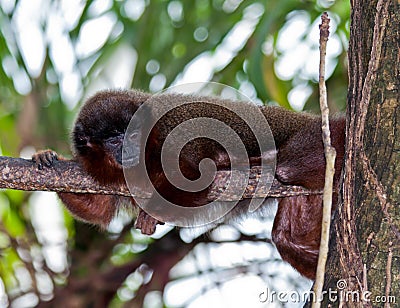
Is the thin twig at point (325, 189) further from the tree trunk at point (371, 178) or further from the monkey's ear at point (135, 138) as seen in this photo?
the monkey's ear at point (135, 138)

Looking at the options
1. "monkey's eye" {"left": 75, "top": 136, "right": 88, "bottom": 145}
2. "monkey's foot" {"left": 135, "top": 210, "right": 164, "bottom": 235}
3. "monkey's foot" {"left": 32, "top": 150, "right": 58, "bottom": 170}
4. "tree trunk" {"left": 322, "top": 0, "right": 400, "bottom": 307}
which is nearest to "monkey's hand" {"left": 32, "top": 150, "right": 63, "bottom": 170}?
"monkey's foot" {"left": 32, "top": 150, "right": 58, "bottom": 170}

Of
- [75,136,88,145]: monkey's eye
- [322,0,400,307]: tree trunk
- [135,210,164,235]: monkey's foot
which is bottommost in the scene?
[135,210,164,235]: monkey's foot

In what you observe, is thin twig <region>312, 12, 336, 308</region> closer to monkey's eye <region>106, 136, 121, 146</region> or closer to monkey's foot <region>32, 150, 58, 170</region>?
monkey's foot <region>32, 150, 58, 170</region>

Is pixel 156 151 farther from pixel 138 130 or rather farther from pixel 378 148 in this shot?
pixel 378 148

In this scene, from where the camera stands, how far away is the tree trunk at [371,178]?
1583mm

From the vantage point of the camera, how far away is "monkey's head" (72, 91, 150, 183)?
2.86 metres

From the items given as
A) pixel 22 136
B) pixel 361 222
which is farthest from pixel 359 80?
pixel 22 136

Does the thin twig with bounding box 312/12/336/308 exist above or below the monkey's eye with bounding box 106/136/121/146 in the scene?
above

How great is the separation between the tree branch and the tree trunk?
756 mm

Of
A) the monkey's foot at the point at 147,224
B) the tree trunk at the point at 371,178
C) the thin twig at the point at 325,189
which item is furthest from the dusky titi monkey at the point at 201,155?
the thin twig at the point at 325,189

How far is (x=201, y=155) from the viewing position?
9.75 feet

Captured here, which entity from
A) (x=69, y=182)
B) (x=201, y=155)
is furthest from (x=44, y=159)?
(x=201, y=155)

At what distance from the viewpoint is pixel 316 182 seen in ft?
8.67

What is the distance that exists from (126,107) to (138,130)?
12 centimetres
